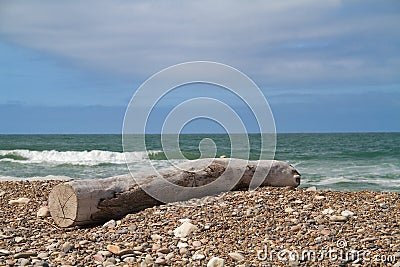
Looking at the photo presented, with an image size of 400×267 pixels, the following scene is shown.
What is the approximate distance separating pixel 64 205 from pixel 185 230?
1738mm

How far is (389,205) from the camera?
21.0ft

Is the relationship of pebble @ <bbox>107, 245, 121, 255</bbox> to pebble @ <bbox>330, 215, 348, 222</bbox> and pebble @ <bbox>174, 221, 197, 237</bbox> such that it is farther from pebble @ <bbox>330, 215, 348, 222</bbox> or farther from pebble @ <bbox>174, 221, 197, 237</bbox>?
pebble @ <bbox>330, 215, 348, 222</bbox>

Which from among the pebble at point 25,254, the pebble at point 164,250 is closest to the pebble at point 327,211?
the pebble at point 164,250

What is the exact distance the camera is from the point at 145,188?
21.2ft

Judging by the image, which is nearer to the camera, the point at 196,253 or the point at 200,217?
the point at 196,253

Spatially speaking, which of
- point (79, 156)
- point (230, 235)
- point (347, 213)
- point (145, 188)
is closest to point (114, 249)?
point (230, 235)

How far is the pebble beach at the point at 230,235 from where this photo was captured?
4781 millimetres

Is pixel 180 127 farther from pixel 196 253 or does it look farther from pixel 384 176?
pixel 384 176

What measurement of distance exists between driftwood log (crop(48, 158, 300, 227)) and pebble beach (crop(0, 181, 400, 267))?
0.16 m

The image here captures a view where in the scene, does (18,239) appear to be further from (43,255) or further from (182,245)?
(182,245)

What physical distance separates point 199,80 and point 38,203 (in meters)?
3.37

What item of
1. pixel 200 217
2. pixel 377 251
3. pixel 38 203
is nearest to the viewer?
pixel 377 251

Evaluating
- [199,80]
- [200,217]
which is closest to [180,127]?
[199,80]

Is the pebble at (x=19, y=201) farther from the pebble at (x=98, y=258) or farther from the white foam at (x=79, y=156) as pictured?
the white foam at (x=79, y=156)
